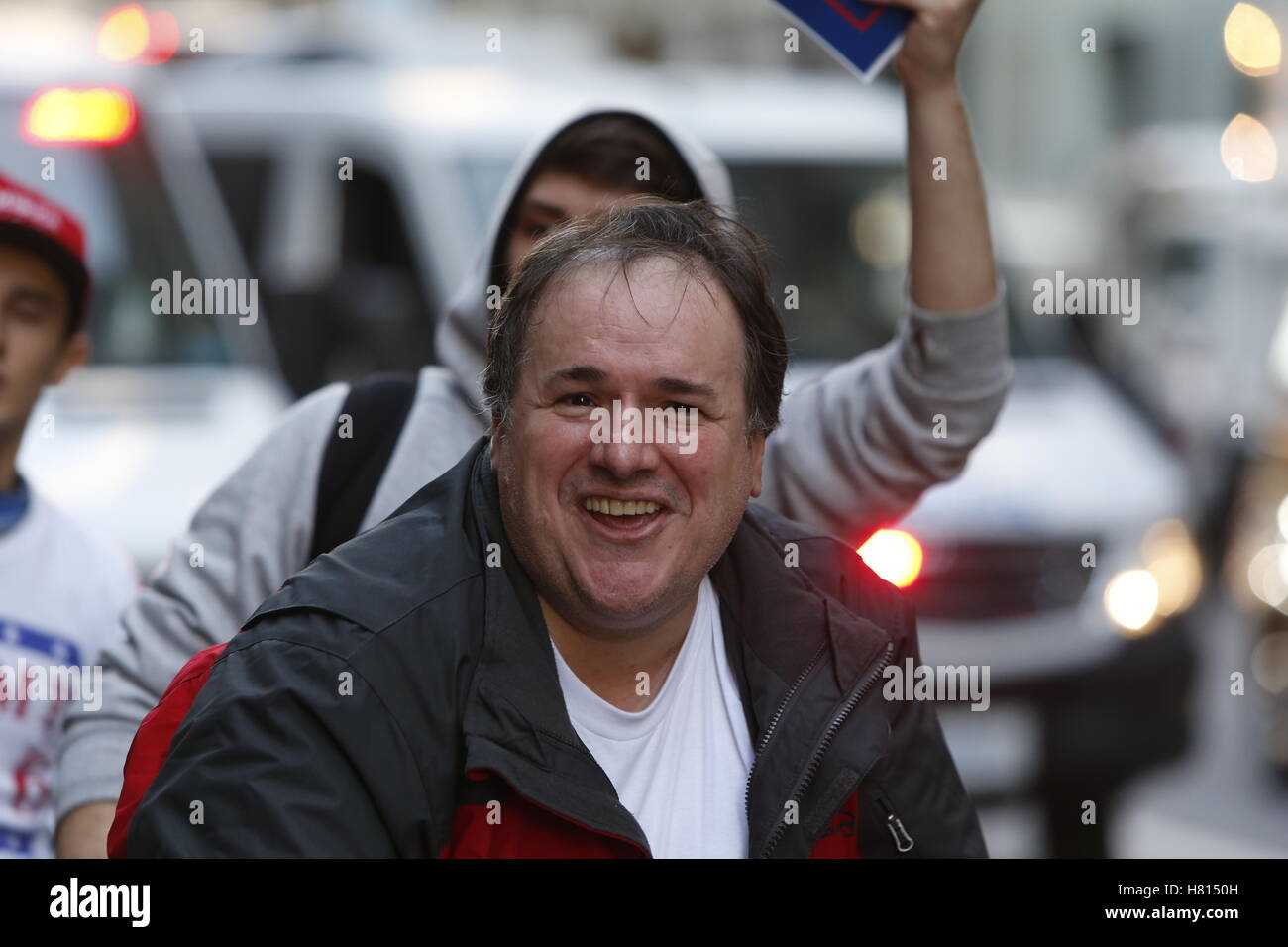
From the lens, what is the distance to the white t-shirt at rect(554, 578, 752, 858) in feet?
6.25

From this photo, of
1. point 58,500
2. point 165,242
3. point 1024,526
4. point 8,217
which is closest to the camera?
point 8,217

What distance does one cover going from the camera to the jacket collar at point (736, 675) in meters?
1.80

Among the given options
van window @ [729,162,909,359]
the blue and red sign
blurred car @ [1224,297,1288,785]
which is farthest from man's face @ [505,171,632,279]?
blurred car @ [1224,297,1288,785]

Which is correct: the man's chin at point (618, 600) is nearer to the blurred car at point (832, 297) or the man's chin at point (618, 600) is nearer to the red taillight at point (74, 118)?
the blurred car at point (832, 297)

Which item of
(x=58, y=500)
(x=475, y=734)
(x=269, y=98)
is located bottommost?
(x=475, y=734)

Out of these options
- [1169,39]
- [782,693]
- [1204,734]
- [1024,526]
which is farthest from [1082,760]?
[1169,39]

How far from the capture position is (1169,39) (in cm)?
2411

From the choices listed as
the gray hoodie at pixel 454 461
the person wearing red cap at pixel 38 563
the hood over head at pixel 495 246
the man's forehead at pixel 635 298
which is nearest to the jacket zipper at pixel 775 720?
the man's forehead at pixel 635 298

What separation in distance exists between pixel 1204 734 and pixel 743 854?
6819 mm

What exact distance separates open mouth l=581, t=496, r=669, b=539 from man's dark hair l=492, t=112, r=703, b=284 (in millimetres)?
848

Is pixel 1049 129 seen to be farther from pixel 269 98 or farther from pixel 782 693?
pixel 782 693

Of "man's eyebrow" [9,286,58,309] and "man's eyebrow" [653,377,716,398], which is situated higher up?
"man's eyebrow" [9,286,58,309]

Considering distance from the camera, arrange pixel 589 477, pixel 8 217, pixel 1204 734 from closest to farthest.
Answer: pixel 589 477
pixel 8 217
pixel 1204 734

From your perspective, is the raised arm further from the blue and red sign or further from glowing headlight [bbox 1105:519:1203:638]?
glowing headlight [bbox 1105:519:1203:638]
